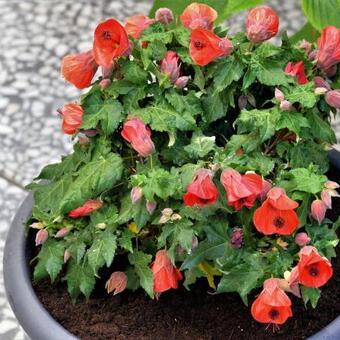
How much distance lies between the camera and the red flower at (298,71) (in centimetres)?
110

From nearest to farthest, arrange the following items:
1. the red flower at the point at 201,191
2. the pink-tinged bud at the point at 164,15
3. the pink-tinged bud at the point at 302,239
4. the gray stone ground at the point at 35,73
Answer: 1. the red flower at the point at 201,191
2. the pink-tinged bud at the point at 302,239
3. the pink-tinged bud at the point at 164,15
4. the gray stone ground at the point at 35,73

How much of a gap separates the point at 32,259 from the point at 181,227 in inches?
11.8

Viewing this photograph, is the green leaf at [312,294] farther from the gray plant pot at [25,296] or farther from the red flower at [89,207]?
the red flower at [89,207]

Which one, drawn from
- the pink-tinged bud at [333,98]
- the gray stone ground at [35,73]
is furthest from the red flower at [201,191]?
the gray stone ground at [35,73]

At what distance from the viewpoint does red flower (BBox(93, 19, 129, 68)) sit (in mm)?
1044

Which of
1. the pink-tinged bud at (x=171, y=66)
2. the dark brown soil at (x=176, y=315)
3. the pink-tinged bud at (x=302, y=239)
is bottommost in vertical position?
the dark brown soil at (x=176, y=315)

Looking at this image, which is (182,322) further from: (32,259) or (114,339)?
(32,259)

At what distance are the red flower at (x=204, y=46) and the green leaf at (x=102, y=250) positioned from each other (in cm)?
25

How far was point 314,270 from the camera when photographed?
96 cm

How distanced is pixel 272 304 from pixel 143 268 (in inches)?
7.9

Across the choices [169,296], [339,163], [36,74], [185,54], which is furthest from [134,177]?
[36,74]

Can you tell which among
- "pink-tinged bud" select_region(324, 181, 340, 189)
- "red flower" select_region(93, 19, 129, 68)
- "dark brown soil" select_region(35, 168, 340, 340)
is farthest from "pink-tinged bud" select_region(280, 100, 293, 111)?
"dark brown soil" select_region(35, 168, 340, 340)

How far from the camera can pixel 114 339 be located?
1.16 metres

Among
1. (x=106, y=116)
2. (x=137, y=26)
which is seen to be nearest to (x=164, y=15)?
(x=137, y=26)
